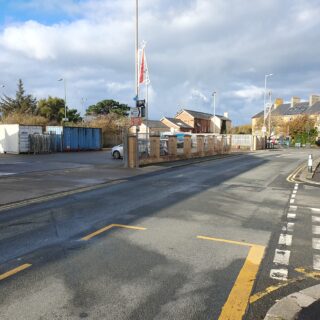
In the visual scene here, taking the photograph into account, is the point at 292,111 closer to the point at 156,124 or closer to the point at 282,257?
the point at 156,124

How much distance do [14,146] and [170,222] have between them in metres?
31.3

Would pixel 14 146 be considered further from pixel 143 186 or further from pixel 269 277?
pixel 269 277

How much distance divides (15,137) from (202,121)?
239ft

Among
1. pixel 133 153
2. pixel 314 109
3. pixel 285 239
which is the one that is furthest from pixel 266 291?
pixel 314 109

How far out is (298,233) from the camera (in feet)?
24.4

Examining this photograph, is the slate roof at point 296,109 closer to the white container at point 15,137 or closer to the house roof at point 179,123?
the house roof at point 179,123

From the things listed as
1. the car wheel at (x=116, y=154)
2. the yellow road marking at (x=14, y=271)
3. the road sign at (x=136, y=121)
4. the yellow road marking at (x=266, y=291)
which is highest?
the road sign at (x=136, y=121)

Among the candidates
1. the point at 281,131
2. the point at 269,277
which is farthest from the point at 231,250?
the point at 281,131

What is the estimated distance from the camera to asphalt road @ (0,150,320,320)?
4.23 meters

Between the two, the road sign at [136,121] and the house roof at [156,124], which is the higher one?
the house roof at [156,124]

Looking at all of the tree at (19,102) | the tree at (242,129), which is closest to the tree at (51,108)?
the tree at (19,102)

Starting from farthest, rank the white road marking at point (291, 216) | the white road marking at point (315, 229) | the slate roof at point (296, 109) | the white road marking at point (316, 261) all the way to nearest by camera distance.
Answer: the slate roof at point (296, 109), the white road marking at point (291, 216), the white road marking at point (315, 229), the white road marking at point (316, 261)

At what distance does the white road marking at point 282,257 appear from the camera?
18.8 feet

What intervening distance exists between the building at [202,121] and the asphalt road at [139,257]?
81.5m
